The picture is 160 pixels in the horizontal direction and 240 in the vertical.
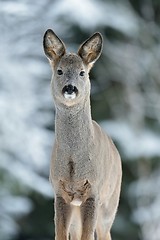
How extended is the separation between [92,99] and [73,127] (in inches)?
439

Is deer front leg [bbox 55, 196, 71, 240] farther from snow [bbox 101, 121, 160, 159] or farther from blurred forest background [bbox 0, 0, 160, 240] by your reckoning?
snow [bbox 101, 121, 160, 159]

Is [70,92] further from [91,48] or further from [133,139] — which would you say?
[133,139]

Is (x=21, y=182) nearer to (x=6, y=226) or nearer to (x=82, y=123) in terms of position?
(x=6, y=226)

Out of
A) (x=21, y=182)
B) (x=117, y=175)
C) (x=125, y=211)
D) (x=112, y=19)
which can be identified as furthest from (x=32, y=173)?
(x=117, y=175)

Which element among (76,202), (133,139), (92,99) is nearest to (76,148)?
(76,202)

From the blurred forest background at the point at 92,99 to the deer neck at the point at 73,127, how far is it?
9426 millimetres

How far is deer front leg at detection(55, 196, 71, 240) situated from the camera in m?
6.55

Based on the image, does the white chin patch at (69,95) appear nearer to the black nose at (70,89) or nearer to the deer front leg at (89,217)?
the black nose at (70,89)

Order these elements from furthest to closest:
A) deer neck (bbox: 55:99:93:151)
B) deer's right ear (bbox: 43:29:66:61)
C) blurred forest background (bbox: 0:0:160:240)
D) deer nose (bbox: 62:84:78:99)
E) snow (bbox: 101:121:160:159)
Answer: snow (bbox: 101:121:160:159) → blurred forest background (bbox: 0:0:160:240) → deer neck (bbox: 55:99:93:151) → deer's right ear (bbox: 43:29:66:61) → deer nose (bbox: 62:84:78:99)

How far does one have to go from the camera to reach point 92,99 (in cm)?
1767

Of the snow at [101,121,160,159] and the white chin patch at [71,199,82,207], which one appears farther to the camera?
the snow at [101,121,160,159]

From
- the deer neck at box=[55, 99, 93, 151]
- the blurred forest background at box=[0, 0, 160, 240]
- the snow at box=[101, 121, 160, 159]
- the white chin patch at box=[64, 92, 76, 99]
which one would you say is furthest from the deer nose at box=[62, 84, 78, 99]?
the snow at box=[101, 121, 160, 159]

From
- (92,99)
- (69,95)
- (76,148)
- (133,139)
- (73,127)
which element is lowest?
(133,139)

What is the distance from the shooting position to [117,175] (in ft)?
22.8
